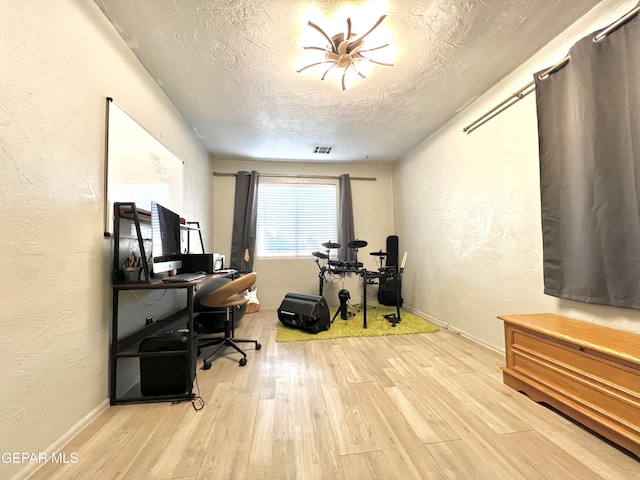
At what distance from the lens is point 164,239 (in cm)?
194

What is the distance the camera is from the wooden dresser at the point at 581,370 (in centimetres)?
123

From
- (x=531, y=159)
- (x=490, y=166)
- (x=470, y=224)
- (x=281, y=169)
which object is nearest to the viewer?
(x=531, y=159)

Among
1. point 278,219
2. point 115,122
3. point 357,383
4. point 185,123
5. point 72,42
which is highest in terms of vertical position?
point 185,123

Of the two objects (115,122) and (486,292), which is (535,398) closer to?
(486,292)

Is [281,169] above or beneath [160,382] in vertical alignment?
above

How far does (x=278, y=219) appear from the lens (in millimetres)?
4609

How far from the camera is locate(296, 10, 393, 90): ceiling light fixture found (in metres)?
1.74

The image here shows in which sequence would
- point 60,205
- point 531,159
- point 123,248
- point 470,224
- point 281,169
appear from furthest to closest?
1. point 281,169
2. point 470,224
3. point 531,159
4. point 123,248
5. point 60,205

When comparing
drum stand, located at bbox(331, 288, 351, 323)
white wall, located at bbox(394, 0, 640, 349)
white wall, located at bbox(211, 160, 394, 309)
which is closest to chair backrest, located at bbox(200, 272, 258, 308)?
drum stand, located at bbox(331, 288, 351, 323)

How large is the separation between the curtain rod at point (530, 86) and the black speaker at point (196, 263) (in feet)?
10.2

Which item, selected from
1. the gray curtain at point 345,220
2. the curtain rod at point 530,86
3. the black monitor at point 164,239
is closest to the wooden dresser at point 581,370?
the curtain rod at point 530,86

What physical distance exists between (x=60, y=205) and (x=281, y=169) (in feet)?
11.5

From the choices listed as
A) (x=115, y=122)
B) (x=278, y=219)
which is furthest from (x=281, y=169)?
(x=115, y=122)

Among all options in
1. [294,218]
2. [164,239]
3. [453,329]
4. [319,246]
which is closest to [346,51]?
[164,239]
